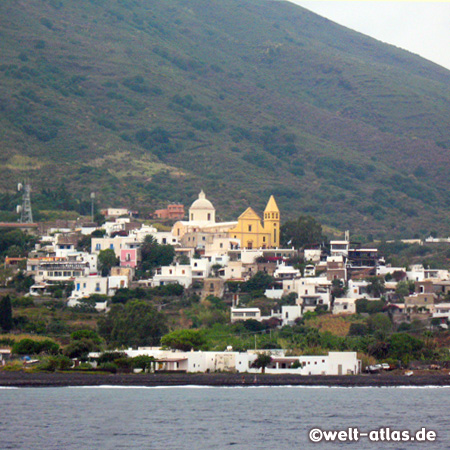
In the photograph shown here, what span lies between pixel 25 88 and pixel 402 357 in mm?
132105

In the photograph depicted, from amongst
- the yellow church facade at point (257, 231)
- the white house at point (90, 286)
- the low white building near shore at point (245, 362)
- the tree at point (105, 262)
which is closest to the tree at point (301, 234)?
the yellow church facade at point (257, 231)

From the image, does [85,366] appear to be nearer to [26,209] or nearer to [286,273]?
[286,273]

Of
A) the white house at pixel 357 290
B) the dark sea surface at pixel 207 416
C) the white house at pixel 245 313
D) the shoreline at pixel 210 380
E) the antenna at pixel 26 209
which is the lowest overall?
the dark sea surface at pixel 207 416

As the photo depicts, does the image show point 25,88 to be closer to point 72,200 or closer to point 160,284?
point 72,200

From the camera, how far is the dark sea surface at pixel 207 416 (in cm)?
4772

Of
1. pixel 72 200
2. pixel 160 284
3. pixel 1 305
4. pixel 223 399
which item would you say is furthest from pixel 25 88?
pixel 223 399

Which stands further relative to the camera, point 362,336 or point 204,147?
point 204,147

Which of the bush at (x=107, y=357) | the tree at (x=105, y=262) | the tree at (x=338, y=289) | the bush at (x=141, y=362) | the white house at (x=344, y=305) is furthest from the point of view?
the tree at (x=105, y=262)

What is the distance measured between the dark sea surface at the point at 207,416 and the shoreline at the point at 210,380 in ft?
4.59

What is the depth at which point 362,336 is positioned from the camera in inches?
3265

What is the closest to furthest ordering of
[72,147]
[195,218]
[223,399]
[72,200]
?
[223,399] < [195,218] < [72,200] < [72,147]

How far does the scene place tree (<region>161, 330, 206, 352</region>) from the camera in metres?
78.4

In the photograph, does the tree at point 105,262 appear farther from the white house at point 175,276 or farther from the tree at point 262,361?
the tree at point 262,361

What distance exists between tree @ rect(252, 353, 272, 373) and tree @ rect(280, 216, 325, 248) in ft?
128
